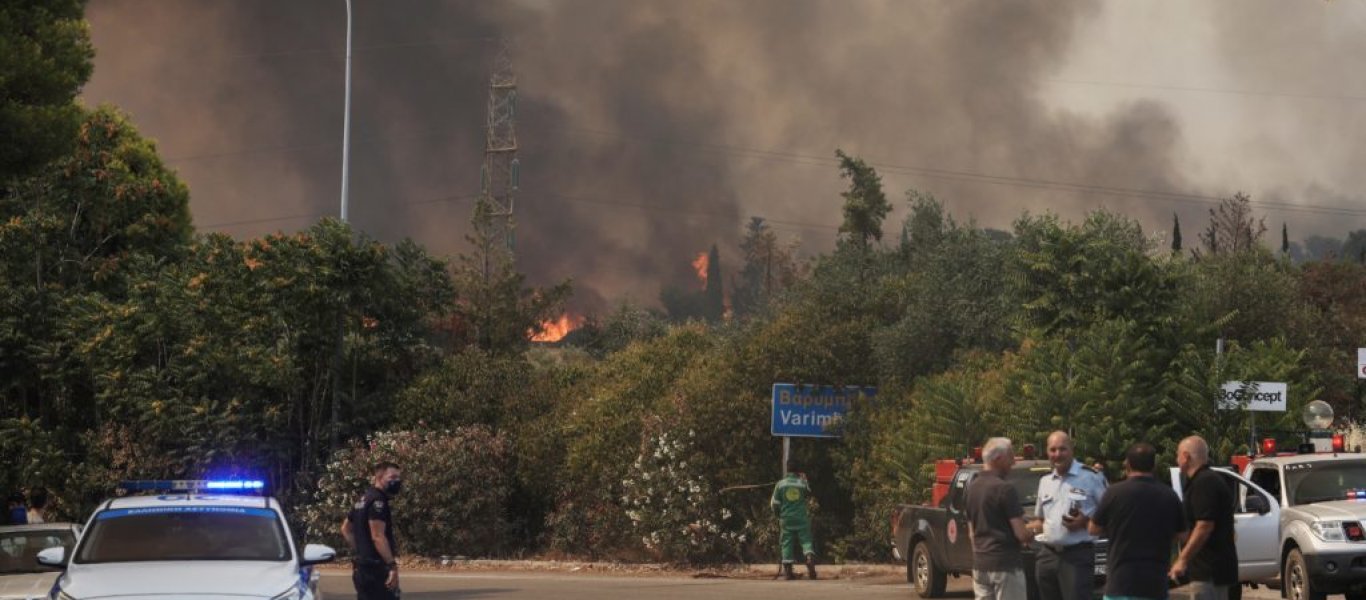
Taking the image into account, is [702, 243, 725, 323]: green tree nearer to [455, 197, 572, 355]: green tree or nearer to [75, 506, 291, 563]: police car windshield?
[455, 197, 572, 355]: green tree

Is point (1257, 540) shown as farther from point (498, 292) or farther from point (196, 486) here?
point (498, 292)

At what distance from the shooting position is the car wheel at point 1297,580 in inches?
754

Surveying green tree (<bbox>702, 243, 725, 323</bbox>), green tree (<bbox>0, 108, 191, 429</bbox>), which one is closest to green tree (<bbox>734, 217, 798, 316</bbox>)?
green tree (<bbox>702, 243, 725, 323</bbox>)

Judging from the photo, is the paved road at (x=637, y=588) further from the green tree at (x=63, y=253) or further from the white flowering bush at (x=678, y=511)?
the green tree at (x=63, y=253)

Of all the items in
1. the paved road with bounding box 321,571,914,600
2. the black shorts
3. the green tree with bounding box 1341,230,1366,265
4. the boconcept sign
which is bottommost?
the paved road with bounding box 321,571,914,600

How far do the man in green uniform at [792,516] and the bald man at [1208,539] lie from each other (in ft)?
51.7

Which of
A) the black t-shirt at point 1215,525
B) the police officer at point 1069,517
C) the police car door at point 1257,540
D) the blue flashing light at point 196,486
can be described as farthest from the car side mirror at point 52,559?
the police car door at point 1257,540

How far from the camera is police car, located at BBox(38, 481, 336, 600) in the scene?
1210 centimetres

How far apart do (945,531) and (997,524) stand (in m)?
8.57

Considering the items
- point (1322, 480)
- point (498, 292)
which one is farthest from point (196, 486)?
point (498, 292)

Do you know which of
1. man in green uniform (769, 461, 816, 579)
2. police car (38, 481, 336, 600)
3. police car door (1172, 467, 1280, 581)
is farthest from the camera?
man in green uniform (769, 461, 816, 579)

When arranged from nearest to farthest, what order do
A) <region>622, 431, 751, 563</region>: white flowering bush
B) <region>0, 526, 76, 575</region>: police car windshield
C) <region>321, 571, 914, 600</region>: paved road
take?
<region>0, 526, 76, 575</region>: police car windshield < <region>321, 571, 914, 600</region>: paved road < <region>622, 431, 751, 563</region>: white flowering bush

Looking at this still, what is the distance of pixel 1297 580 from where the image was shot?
19.5 m

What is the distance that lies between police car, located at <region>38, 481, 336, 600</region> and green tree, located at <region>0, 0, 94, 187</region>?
27.9ft
